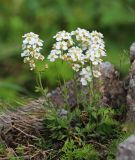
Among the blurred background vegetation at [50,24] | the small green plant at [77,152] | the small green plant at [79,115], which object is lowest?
the small green plant at [77,152]

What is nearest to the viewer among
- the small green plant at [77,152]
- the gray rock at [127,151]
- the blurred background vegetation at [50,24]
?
the gray rock at [127,151]

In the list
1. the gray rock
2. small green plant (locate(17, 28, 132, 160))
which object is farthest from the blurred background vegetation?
the gray rock

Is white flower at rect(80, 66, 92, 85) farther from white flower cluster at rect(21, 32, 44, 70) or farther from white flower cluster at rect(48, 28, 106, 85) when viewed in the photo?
Answer: white flower cluster at rect(21, 32, 44, 70)

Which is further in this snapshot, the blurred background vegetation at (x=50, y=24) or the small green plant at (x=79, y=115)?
the blurred background vegetation at (x=50, y=24)

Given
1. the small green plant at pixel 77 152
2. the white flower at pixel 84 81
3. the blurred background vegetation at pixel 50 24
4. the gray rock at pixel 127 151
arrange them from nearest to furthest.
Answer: the gray rock at pixel 127 151 → the small green plant at pixel 77 152 → the white flower at pixel 84 81 → the blurred background vegetation at pixel 50 24

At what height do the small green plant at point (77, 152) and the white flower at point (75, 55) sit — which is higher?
the white flower at point (75, 55)

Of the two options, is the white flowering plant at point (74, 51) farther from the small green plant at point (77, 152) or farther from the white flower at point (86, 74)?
the small green plant at point (77, 152)

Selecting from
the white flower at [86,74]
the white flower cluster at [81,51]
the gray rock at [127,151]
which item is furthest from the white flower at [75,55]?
the gray rock at [127,151]
